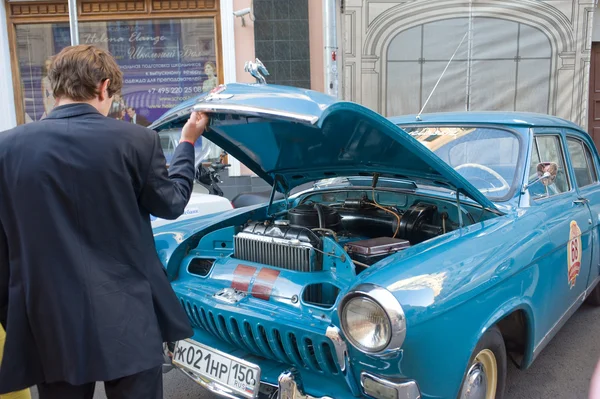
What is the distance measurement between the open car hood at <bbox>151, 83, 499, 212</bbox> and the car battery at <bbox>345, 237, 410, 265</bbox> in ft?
1.35

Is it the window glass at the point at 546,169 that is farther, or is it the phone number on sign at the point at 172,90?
the phone number on sign at the point at 172,90

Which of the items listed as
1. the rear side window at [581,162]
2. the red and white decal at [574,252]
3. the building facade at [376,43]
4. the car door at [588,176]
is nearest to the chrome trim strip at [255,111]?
the red and white decal at [574,252]

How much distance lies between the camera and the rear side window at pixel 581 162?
3.62 meters

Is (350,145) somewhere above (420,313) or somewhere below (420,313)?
above

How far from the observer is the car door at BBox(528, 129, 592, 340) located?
255 centimetres

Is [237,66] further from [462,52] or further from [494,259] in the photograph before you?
[494,259]

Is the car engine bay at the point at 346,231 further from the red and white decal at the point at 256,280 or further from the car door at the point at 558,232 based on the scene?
the car door at the point at 558,232

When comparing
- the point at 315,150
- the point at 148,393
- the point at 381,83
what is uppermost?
the point at 381,83

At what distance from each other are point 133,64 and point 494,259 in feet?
28.0

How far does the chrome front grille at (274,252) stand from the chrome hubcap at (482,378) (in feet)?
2.69

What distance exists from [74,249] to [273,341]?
880mm

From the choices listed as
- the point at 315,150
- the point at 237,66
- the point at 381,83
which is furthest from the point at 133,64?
the point at 315,150

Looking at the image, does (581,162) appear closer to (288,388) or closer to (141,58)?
(288,388)

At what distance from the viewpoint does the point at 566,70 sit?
837cm
